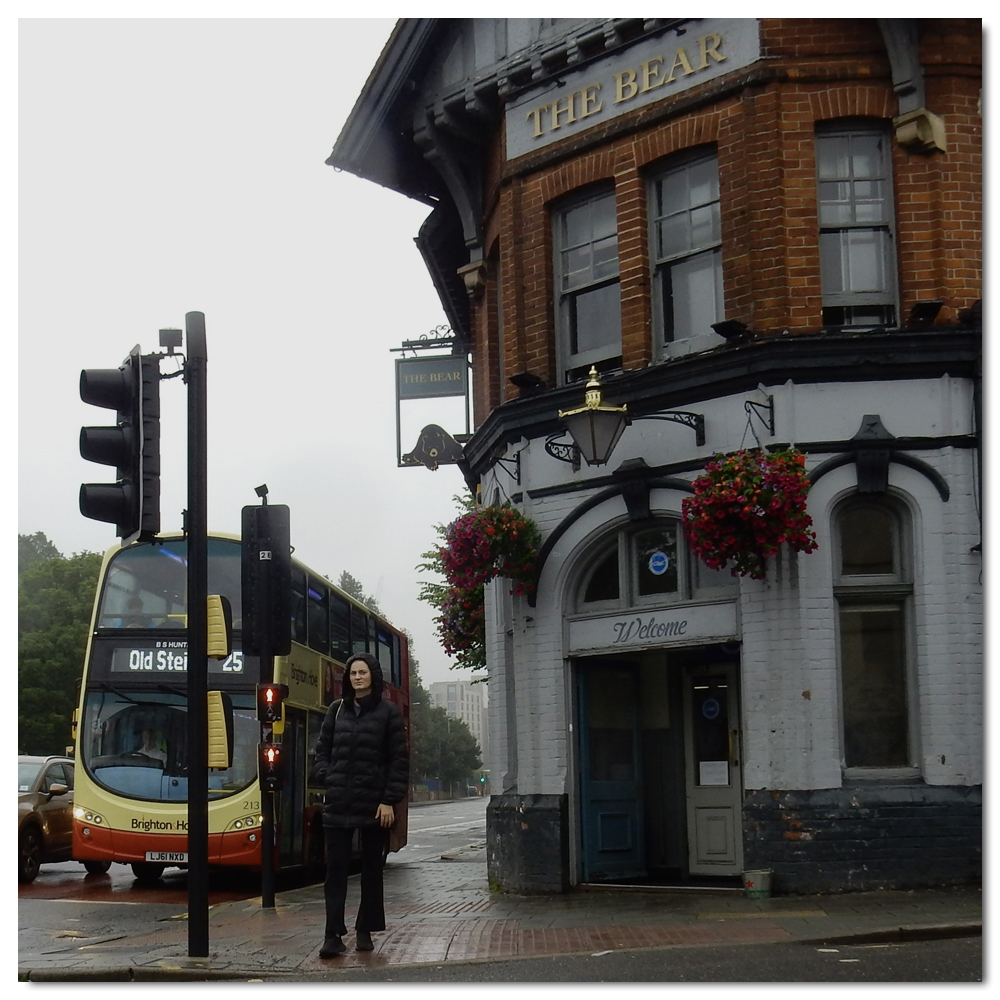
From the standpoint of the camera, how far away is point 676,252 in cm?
1458

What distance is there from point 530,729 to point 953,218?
20.5 feet

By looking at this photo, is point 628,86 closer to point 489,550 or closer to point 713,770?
point 489,550

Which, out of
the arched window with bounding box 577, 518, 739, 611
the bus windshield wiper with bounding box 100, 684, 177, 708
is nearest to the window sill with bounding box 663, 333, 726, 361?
the arched window with bounding box 577, 518, 739, 611

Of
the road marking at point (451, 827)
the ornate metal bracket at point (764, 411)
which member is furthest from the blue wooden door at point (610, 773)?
the road marking at point (451, 827)

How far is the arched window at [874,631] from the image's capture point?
13.0 metres

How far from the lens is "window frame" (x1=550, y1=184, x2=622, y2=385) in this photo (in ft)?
49.4

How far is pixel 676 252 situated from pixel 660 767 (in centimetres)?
533

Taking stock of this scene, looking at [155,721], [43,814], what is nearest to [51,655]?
[43,814]

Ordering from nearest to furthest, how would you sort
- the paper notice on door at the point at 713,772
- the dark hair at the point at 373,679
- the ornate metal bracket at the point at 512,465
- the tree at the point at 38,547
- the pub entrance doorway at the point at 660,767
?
the dark hair at the point at 373,679, the pub entrance doorway at the point at 660,767, the paper notice on door at the point at 713,772, the ornate metal bracket at the point at 512,465, the tree at the point at 38,547

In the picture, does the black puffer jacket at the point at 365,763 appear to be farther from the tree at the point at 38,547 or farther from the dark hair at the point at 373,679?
the tree at the point at 38,547

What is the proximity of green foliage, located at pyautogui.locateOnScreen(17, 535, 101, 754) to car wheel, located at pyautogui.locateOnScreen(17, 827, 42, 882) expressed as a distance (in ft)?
23.0

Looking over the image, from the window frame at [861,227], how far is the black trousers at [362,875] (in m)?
6.37

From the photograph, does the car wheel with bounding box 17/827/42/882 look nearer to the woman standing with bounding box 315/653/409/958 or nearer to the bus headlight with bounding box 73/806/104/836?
the bus headlight with bounding box 73/806/104/836

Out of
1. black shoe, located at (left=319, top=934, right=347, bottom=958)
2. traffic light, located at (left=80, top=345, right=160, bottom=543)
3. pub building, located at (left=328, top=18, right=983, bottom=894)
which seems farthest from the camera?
pub building, located at (left=328, top=18, right=983, bottom=894)
